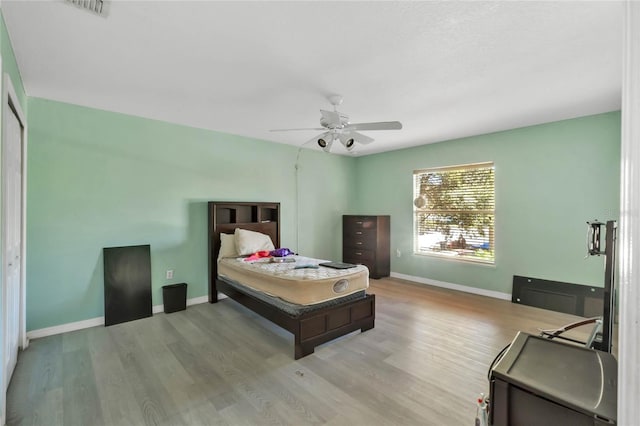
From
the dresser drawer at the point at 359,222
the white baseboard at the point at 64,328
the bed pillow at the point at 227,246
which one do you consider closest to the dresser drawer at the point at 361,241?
the dresser drawer at the point at 359,222

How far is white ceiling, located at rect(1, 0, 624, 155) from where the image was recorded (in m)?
1.77

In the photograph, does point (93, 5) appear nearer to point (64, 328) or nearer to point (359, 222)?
point (64, 328)

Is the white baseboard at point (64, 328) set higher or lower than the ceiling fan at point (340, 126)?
lower

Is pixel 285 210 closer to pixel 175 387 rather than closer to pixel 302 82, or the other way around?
pixel 302 82

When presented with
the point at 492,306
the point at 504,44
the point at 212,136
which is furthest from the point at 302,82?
the point at 492,306

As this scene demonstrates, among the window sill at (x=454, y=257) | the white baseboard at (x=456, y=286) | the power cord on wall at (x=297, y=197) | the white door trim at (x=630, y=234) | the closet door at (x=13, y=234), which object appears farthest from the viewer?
the power cord on wall at (x=297, y=197)

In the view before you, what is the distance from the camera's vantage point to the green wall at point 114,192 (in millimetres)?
3107

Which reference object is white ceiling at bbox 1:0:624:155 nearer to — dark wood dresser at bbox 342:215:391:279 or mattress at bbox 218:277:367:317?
mattress at bbox 218:277:367:317

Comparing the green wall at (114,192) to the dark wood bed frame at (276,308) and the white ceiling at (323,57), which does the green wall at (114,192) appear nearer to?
the dark wood bed frame at (276,308)

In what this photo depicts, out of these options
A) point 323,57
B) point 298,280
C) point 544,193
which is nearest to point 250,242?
point 298,280

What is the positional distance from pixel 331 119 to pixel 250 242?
7.46 ft

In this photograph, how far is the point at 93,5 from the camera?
1.70m

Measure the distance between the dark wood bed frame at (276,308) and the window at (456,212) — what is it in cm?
243

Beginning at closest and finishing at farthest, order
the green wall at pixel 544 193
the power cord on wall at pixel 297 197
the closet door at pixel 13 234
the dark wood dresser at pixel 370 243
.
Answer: the closet door at pixel 13 234 → the green wall at pixel 544 193 → the power cord on wall at pixel 297 197 → the dark wood dresser at pixel 370 243
